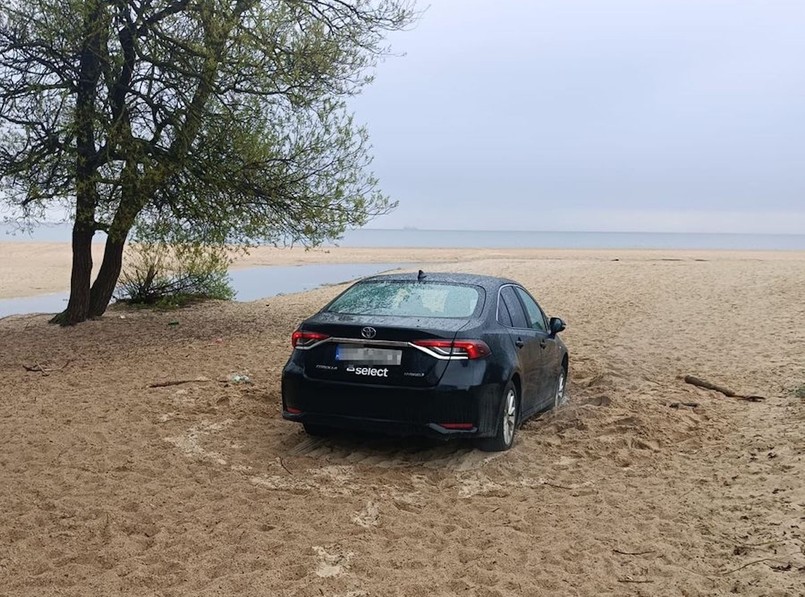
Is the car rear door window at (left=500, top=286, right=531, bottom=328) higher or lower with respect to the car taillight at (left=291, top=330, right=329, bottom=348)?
higher

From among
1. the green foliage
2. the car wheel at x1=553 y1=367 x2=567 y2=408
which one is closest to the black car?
the car wheel at x1=553 y1=367 x2=567 y2=408

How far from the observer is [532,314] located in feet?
24.8

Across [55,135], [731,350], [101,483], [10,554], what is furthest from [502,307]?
[55,135]

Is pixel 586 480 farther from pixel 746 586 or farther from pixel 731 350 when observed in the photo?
pixel 731 350

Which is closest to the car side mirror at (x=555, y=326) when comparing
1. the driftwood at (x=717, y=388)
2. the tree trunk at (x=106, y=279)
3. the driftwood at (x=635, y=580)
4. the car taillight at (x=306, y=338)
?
the driftwood at (x=717, y=388)

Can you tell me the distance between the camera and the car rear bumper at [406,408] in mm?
5703

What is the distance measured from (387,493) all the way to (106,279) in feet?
34.0

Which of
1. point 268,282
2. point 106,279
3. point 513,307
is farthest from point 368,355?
point 268,282

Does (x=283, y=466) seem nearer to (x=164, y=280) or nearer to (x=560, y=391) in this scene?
(x=560, y=391)

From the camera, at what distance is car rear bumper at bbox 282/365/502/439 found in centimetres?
570

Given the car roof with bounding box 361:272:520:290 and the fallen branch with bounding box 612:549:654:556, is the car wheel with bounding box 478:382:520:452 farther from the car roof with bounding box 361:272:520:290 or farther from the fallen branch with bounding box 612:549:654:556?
the fallen branch with bounding box 612:549:654:556

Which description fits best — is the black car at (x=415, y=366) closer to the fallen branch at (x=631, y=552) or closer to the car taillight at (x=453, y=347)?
the car taillight at (x=453, y=347)

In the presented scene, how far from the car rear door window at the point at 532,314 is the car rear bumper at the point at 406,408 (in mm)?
1634

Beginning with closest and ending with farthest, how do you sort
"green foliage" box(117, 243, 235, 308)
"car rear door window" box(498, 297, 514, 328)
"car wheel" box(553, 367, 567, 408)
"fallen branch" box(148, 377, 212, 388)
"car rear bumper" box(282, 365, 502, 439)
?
"car rear bumper" box(282, 365, 502, 439) → "car rear door window" box(498, 297, 514, 328) → "car wheel" box(553, 367, 567, 408) → "fallen branch" box(148, 377, 212, 388) → "green foliage" box(117, 243, 235, 308)
